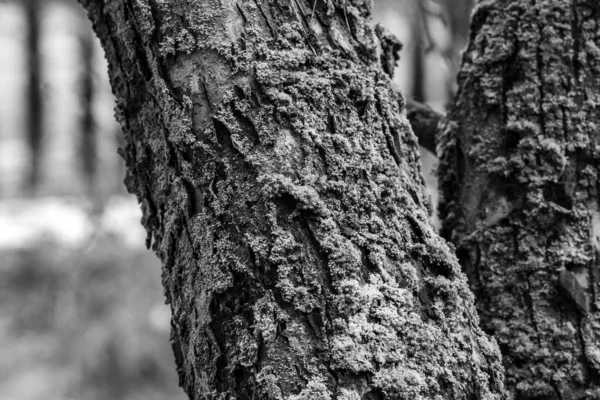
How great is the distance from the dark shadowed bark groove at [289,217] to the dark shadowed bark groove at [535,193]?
0.28 metres

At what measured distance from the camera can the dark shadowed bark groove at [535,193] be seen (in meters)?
1.13

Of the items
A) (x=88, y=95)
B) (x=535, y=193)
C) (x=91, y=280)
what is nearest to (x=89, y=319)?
(x=91, y=280)

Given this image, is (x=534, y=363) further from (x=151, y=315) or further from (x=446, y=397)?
(x=151, y=315)

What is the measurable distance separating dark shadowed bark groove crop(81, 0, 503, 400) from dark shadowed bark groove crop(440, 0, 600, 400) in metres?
0.28

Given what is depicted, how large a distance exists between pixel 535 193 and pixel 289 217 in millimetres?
617

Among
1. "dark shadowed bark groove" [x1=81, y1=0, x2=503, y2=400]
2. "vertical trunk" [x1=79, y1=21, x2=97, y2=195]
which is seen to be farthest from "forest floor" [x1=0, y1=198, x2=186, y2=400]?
"dark shadowed bark groove" [x1=81, y1=0, x2=503, y2=400]

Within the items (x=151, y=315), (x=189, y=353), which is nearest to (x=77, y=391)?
(x=151, y=315)

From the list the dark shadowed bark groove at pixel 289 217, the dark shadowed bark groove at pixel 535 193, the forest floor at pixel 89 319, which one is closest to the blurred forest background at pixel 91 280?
the forest floor at pixel 89 319

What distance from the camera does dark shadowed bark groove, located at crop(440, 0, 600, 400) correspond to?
3.70 ft

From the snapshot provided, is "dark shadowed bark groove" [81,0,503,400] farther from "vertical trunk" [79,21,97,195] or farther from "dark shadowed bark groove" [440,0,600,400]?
"vertical trunk" [79,21,97,195]

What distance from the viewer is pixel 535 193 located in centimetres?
117

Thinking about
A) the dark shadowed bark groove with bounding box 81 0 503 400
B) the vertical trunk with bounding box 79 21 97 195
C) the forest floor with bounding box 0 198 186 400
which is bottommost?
the dark shadowed bark groove with bounding box 81 0 503 400

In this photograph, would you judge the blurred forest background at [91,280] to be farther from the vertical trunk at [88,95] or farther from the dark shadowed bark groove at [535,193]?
the dark shadowed bark groove at [535,193]

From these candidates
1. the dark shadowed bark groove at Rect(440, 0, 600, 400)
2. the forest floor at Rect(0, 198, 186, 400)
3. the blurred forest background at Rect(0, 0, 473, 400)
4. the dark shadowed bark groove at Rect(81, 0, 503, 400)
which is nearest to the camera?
the dark shadowed bark groove at Rect(81, 0, 503, 400)
